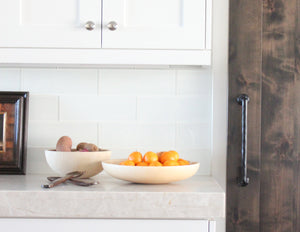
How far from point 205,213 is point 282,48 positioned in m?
0.81

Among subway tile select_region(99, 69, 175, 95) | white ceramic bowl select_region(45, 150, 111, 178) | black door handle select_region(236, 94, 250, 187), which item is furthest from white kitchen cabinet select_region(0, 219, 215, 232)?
subway tile select_region(99, 69, 175, 95)

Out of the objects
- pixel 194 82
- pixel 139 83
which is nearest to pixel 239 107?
pixel 194 82

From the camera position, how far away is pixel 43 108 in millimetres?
1706

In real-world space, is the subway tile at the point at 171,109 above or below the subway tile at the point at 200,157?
above

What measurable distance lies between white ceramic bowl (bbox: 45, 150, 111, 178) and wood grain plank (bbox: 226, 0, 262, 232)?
21.7 inches

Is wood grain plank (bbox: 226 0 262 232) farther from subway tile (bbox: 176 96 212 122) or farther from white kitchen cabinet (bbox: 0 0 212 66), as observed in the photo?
white kitchen cabinet (bbox: 0 0 212 66)

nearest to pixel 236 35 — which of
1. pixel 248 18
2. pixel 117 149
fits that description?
pixel 248 18

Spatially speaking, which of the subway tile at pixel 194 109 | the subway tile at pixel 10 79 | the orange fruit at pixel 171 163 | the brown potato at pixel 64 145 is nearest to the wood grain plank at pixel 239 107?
the subway tile at pixel 194 109

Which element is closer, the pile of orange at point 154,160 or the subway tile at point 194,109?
the pile of orange at point 154,160

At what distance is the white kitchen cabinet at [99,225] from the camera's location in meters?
1.20

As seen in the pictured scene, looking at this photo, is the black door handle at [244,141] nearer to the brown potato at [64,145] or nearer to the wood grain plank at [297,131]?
the wood grain plank at [297,131]

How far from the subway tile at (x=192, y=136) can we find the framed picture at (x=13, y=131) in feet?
2.11

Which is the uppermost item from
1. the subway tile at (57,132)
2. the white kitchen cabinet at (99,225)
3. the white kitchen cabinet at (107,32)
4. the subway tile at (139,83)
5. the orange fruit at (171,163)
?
the white kitchen cabinet at (107,32)

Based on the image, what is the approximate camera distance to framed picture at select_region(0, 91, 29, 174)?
5.33ft
